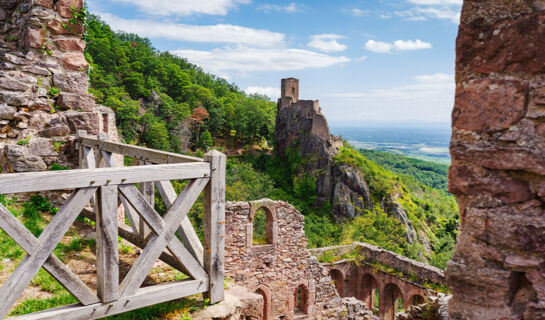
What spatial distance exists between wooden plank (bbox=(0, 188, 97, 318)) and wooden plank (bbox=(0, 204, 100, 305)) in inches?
1.9

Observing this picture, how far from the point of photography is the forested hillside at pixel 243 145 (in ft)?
98.6

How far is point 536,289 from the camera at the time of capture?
4.53 feet

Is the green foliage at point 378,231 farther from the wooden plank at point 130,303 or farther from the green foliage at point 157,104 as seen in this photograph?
the wooden plank at point 130,303

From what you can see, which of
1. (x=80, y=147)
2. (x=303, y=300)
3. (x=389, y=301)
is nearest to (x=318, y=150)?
(x=389, y=301)

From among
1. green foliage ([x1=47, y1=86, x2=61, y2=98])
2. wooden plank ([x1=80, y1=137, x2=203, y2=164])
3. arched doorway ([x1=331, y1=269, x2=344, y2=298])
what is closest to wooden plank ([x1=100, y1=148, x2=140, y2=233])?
wooden plank ([x1=80, y1=137, x2=203, y2=164])

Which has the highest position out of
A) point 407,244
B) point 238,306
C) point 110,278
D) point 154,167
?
point 154,167

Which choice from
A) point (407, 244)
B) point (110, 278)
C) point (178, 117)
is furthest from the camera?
point (178, 117)

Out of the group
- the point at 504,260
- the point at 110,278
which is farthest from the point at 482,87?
the point at 110,278

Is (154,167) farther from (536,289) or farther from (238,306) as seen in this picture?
(536,289)

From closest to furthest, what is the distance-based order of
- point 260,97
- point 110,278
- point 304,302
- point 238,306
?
point 110,278, point 238,306, point 304,302, point 260,97

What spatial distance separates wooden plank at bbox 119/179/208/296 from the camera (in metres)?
2.43

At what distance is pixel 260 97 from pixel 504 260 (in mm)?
75381

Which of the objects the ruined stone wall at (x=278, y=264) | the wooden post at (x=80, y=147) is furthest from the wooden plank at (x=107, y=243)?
the ruined stone wall at (x=278, y=264)

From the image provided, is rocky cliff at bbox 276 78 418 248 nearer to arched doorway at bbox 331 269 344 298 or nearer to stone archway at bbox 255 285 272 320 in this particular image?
arched doorway at bbox 331 269 344 298
